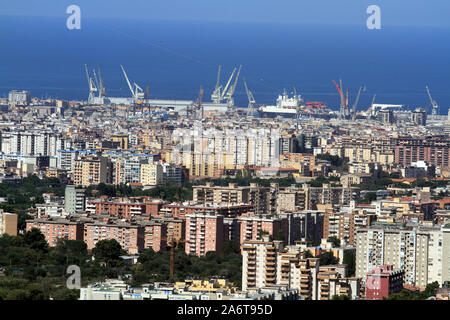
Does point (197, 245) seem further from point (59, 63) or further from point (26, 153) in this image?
point (59, 63)

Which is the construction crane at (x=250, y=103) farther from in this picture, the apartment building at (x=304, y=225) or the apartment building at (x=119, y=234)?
the apartment building at (x=119, y=234)

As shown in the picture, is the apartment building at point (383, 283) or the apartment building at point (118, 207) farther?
the apartment building at point (118, 207)

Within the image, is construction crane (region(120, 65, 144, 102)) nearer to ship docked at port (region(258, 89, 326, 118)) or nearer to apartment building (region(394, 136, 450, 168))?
ship docked at port (region(258, 89, 326, 118))

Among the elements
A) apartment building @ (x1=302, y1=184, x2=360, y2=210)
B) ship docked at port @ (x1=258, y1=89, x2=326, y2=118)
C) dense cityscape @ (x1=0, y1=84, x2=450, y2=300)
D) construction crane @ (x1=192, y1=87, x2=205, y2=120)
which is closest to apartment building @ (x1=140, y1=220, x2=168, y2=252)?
dense cityscape @ (x1=0, y1=84, x2=450, y2=300)

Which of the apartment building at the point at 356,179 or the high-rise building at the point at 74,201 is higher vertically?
the apartment building at the point at 356,179

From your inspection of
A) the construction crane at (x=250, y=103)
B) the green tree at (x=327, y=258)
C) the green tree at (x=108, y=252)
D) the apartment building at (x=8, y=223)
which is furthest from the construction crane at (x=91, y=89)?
the green tree at (x=327, y=258)

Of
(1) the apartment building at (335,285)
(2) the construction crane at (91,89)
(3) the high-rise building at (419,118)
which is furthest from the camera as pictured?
(2) the construction crane at (91,89)
